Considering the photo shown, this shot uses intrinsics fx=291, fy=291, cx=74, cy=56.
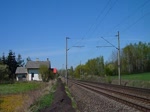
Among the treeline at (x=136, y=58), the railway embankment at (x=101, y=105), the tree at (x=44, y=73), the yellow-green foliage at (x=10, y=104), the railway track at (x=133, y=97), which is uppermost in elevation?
the treeline at (x=136, y=58)

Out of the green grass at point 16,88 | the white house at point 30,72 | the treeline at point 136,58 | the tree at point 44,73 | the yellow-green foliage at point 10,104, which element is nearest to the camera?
the yellow-green foliage at point 10,104

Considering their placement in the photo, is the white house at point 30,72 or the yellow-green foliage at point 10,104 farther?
the white house at point 30,72

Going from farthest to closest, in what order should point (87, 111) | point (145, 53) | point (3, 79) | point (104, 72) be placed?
point (104, 72), point (145, 53), point (3, 79), point (87, 111)

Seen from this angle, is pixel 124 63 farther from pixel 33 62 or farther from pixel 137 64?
pixel 33 62

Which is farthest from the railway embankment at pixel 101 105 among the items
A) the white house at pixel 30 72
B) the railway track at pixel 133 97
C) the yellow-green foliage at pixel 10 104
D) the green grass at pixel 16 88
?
the white house at pixel 30 72

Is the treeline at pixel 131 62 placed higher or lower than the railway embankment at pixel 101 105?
higher

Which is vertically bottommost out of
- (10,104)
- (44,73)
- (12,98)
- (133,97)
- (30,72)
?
(10,104)

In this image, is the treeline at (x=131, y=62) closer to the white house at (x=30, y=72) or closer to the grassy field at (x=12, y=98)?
the white house at (x=30, y=72)

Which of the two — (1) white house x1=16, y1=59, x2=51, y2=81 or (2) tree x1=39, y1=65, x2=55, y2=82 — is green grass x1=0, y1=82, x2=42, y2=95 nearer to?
(2) tree x1=39, y1=65, x2=55, y2=82

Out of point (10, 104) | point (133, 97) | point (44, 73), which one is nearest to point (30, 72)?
point (44, 73)

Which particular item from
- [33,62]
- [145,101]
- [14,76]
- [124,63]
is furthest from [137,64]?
[145,101]

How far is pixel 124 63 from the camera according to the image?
383 feet

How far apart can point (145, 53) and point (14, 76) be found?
53.1 metres

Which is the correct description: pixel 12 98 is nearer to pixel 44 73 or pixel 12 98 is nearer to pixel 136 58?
pixel 44 73
